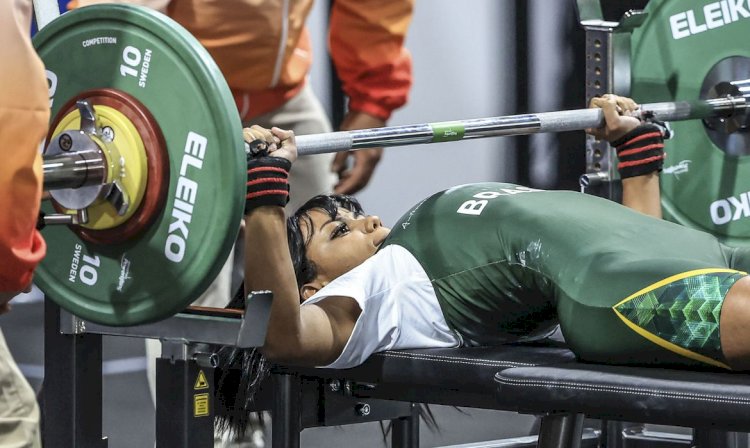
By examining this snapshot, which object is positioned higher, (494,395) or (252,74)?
(252,74)

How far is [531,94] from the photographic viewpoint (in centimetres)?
488

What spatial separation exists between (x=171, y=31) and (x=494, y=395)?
881 mm

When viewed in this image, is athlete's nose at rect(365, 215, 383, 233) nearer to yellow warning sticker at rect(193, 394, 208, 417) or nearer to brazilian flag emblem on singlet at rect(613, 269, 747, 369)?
yellow warning sticker at rect(193, 394, 208, 417)

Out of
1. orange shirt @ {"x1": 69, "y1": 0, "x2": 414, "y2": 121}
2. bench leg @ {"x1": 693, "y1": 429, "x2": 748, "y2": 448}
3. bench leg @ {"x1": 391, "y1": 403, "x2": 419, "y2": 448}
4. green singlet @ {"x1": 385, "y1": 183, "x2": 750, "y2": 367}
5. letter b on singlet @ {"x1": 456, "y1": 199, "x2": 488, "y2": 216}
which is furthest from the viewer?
orange shirt @ {"x1": 69, "y1": 0, "x2": 414, "y2": 121}

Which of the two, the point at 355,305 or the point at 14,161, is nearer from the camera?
the point at 14,161

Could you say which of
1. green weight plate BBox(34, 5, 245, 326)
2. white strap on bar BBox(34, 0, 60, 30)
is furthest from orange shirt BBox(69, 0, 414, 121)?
green weight plate BBox(34, 5, 245, 326)

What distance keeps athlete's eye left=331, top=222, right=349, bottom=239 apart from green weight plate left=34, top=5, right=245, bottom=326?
670 millimetres

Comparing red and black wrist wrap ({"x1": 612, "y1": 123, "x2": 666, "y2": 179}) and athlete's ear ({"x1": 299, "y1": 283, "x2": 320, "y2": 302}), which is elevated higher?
red and black wrist wrap ({"x1": 612, "y1": 123, "x2": 666, "y2": 179})

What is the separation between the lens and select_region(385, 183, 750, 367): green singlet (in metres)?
2.28

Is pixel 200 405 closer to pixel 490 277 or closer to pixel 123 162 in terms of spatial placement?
pixel 123 162

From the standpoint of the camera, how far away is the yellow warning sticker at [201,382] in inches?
95.9

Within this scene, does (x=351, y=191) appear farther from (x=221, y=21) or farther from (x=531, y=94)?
(x=531, y=94)

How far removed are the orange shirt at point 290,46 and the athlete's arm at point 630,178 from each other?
0.94 meters

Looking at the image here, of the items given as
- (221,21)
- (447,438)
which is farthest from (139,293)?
(447,438)
